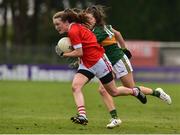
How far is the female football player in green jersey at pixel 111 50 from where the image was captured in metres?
12.2

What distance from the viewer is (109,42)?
12.5m

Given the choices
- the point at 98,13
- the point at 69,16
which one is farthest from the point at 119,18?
the point at 69,16

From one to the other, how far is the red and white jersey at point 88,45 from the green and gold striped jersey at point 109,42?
45 centimetres

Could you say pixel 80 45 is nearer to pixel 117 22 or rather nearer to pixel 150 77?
pixel 150 77

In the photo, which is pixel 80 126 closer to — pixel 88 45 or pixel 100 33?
pixel 88 45

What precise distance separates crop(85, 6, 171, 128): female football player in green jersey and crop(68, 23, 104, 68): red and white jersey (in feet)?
0.92

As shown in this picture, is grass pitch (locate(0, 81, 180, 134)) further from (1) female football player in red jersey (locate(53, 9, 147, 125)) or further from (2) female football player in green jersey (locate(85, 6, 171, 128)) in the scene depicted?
(1) female football player in red jersey (locate(53, 9, 147, 125))

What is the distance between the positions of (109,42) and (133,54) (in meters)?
35.7

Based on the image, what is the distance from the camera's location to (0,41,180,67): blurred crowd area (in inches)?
1738

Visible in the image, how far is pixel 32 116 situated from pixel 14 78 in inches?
1111

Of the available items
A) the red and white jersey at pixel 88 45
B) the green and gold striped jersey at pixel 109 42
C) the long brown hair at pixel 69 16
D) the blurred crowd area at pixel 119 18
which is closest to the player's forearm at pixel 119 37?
the green and gold striped jersey at pixel 109 42

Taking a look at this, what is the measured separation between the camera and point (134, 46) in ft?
161

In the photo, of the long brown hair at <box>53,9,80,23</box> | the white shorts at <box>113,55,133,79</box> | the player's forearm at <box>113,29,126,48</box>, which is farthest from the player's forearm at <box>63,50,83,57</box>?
the player's forearm at <box>113,29,126,48</box>

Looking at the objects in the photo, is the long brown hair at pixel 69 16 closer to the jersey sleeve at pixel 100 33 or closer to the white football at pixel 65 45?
the white football at pixel 65 45
